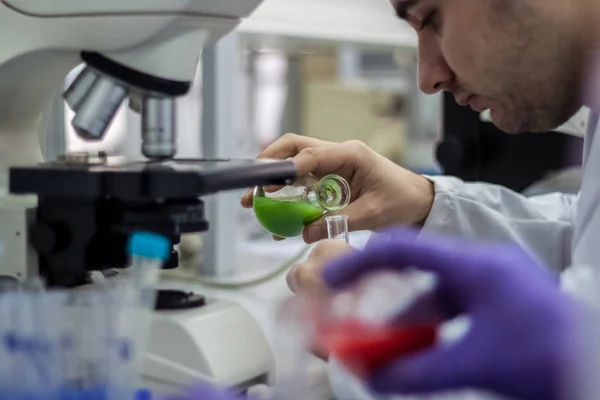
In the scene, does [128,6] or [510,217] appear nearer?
[128,6]

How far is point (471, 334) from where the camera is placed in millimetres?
483

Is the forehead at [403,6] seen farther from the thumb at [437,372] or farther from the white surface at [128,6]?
the thumb at [437,372]

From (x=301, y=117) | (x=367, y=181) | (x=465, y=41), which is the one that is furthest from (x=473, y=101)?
(x=301, y=117)

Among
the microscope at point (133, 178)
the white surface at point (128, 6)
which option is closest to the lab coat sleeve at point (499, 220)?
the microscope at point (133, 178)

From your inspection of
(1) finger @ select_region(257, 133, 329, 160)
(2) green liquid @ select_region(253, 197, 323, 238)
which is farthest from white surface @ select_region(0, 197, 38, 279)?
(1) finger @ select_region(257, 133, 329, 160)

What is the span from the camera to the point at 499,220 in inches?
50.7

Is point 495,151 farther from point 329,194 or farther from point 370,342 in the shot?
point 370,342

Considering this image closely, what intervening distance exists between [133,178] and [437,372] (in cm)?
38

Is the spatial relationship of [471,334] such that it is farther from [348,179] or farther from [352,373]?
[348,179]

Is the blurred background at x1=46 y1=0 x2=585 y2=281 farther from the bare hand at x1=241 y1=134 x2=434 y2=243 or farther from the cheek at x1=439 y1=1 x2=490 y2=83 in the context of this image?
the cheek at x1=439 y1=1 x2=490 y2=83

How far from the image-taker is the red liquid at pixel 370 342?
19.9 inches

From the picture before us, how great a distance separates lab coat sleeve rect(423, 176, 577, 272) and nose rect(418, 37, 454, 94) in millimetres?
261

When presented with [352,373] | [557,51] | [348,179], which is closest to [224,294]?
[348,179]

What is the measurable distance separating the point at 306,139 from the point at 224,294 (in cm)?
51
